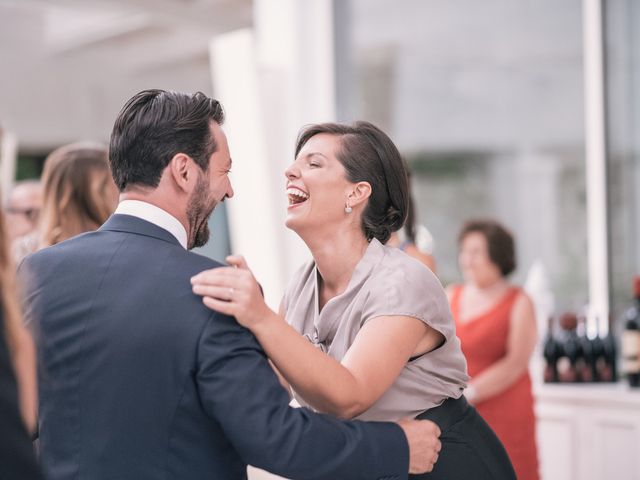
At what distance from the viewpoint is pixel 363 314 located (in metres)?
1.83

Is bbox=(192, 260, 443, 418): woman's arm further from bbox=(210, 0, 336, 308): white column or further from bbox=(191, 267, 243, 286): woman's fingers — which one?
bbox=(210, 0, 336, 308): white column

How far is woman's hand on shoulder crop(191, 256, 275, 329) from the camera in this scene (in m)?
1.54

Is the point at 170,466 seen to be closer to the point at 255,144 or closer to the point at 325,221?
the point at 325,221

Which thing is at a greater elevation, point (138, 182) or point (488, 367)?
point (138, 182)

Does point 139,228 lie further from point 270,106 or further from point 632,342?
point 270,106

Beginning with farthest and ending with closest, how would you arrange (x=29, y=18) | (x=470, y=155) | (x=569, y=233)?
(x=29, y=18), (x=470, y=155), (x=569, y=233)

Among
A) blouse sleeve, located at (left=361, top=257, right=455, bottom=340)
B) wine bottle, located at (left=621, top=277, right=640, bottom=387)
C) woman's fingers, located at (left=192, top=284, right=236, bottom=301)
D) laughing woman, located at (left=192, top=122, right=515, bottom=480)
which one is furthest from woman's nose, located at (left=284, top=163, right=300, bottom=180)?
wine bottle, located at (left=621, top=277, right=640, bottom=387)

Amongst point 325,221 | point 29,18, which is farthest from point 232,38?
point 29,18

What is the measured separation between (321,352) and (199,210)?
330 mm

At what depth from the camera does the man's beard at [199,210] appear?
1.69m

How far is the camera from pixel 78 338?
157 centimetres

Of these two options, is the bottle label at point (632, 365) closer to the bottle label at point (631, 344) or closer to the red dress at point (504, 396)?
the bottle label at point (631, 344)

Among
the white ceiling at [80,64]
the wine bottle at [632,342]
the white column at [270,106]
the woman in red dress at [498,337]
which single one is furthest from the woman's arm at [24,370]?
the white ceiling at [80,64]

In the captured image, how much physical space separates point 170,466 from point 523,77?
151 inches
